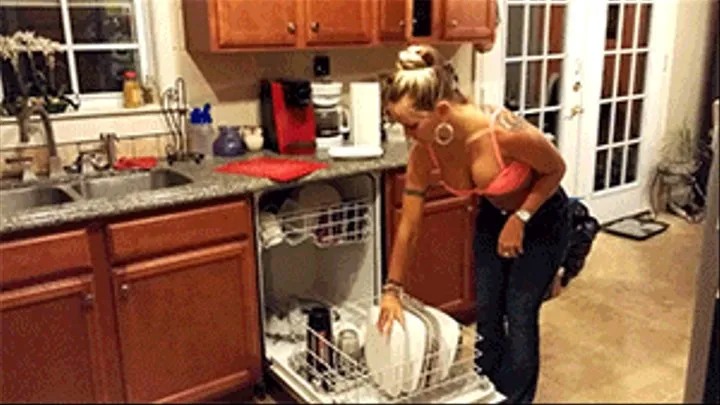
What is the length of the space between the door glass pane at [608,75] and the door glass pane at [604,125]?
0.03 meters

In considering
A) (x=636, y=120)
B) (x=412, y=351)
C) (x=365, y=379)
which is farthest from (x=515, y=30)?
(x=365, y=379)

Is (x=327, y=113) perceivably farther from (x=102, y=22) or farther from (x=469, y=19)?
(x=102, y=22)

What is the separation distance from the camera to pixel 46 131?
1829 mm

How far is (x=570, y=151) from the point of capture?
162cm

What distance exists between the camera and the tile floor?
2.95 feet

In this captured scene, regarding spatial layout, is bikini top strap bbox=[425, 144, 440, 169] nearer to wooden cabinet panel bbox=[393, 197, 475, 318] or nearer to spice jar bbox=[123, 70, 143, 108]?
wooden cabinet panel bbox=[393, 197, 475, 318]

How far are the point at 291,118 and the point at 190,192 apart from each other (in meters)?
0.55

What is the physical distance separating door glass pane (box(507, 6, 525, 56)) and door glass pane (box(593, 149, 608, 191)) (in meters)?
0.56

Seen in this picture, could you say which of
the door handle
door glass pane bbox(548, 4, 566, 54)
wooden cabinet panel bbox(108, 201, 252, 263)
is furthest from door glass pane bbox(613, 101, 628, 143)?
wooden cabinet panel bbox(108, 201, 252, 263)

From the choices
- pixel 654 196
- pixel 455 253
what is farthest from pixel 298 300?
pixel 654 196

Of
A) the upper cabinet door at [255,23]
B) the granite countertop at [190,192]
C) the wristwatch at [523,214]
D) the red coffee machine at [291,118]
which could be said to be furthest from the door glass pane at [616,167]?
the upper cabinet door at [255,23]

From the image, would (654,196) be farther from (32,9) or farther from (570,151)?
(32,9)

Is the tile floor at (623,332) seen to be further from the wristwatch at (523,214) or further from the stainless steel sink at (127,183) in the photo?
the stainless steel sink at (127,183)

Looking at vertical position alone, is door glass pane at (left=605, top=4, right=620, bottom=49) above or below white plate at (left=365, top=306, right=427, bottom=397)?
above
